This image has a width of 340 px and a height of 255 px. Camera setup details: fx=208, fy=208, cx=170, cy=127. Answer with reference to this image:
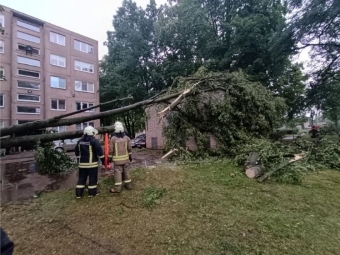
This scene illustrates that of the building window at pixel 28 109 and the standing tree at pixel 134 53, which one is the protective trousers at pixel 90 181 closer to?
the standing tree at pixel 134 53

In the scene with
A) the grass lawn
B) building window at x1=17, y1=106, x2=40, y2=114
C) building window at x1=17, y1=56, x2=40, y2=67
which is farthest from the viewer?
building window at x1=17, y1=56, x2=40, y2=67

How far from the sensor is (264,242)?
2922mm

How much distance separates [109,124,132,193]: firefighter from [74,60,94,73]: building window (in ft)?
81.6

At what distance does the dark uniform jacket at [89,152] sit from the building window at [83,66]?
81.9 feet

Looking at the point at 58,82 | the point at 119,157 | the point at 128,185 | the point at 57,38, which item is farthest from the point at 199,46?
the point at 57,38

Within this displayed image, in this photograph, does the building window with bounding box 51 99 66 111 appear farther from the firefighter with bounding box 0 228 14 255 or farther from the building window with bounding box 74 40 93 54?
the firefighter with bounding box 0 228 14 255

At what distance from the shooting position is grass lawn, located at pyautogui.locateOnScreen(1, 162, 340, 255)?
294cm

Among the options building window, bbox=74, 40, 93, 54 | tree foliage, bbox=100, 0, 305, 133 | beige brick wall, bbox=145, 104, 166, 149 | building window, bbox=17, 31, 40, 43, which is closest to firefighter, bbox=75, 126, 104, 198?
tree foliage, bbox=100, 0, 305, 133

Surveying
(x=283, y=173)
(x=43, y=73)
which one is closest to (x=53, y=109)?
(x=43, y=73)

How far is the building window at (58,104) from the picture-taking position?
24447 millimetres

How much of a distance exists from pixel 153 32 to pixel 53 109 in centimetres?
1467

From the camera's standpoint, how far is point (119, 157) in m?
5.16

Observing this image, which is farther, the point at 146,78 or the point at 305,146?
the point at 146,78

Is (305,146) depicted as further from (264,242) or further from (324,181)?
(264,242)
